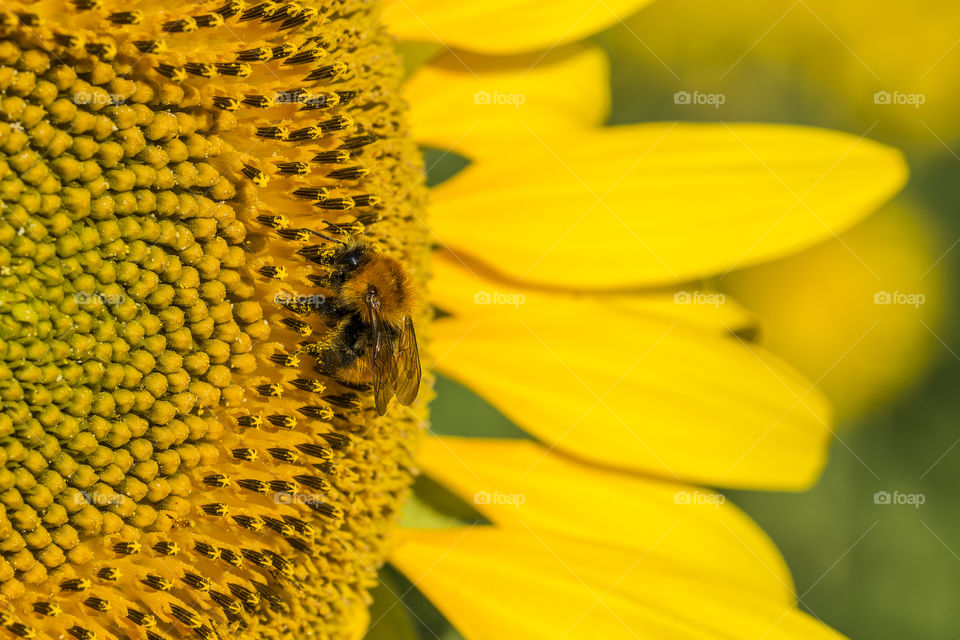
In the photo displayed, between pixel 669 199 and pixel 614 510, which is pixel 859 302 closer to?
pixel 669 199

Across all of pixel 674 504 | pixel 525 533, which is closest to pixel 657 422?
pixel 674 504

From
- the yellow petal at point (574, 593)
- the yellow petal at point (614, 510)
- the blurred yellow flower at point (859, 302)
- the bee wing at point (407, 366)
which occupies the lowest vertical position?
the yellow petal at point (574, 593)

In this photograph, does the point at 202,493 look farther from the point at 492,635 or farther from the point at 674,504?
the point at 674,504

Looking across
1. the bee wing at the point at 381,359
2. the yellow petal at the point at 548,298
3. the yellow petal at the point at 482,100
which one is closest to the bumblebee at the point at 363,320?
the bee wing at the point at 381,359

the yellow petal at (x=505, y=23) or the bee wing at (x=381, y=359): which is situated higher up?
the yellow petal at (x=505, y=23)

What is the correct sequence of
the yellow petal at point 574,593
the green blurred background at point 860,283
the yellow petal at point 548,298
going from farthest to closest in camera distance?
the green blurred background at point 860,283 → the yellow petal at point 548,298 → the yellow petal at point 574,593

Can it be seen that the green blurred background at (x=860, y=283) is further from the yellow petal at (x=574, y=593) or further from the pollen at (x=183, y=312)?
the pollen at (x=183, y=312)

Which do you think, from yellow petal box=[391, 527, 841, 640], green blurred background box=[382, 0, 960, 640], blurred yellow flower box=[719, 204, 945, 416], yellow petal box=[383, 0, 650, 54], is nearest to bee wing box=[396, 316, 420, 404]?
yellow petal box=[391, 527, 841, 640]
